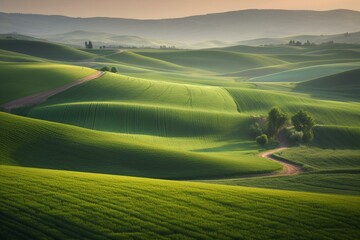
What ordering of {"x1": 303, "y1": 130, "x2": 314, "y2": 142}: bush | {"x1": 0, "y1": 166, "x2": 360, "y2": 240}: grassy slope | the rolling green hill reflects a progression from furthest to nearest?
the rolling green hill, {"x1": 303, "y1": 130, "x2": 314, "y2": 142}: bush, {"x1": 0, "y1": 166, "x2": 360, "y2": 240}: grassy slope

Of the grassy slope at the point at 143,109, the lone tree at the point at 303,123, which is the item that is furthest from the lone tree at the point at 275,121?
the grassy slope at the point at 143,109

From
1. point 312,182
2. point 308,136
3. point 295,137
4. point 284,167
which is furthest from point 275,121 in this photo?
point 312,182

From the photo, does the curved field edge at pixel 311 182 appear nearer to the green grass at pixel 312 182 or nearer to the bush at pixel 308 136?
the green grass at pixel 312 182

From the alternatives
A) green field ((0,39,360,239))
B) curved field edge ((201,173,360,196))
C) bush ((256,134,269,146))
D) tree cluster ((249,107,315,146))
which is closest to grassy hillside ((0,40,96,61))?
green field ((0,39,360,239))

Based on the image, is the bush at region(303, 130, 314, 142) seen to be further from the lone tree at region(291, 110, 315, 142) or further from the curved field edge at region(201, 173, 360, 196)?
the curved field edge at region(201, 173, 360, 196)

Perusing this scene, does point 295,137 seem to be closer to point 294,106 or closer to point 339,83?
point 294,106

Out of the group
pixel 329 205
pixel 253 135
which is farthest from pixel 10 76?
pixel 329 205
